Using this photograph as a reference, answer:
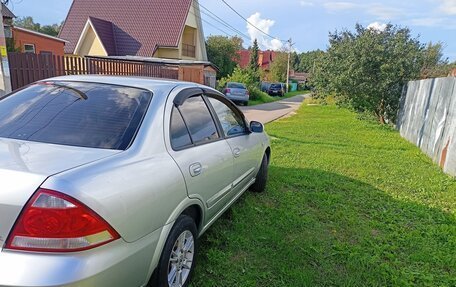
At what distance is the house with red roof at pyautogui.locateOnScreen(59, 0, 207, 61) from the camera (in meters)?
24.0

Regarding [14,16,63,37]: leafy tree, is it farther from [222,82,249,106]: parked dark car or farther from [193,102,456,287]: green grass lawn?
[193,102,456,287]: green grass lawn

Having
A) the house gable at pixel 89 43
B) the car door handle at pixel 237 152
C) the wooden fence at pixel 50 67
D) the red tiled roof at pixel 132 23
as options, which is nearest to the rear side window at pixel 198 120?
the car door handle at pixel 237 152

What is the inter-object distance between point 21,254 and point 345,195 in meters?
4.43

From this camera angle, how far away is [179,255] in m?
2.44

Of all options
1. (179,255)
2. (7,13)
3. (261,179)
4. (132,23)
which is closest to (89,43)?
(132,23)

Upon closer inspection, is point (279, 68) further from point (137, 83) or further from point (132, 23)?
point (137, 83)

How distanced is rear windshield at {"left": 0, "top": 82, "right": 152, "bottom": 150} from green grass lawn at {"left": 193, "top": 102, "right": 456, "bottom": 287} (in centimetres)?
144

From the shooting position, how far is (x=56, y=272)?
59.1 inches

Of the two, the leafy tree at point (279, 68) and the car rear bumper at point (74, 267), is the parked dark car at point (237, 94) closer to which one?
the car rear bumper at point (74, 267)

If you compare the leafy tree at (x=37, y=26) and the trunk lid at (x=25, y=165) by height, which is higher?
the leafy tree at (x=37, y=26)

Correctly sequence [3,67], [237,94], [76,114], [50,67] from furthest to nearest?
1. [237,94]
2. [50,67]
3. [3,67]
4. [76,114]

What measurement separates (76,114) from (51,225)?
1.01 metres

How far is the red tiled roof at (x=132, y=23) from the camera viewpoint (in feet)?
79.3

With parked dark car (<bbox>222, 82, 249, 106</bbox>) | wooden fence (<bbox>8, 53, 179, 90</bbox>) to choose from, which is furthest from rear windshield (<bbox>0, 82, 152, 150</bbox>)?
parked dark car (<bbox>222, 82, 249, 106</bbox>)
